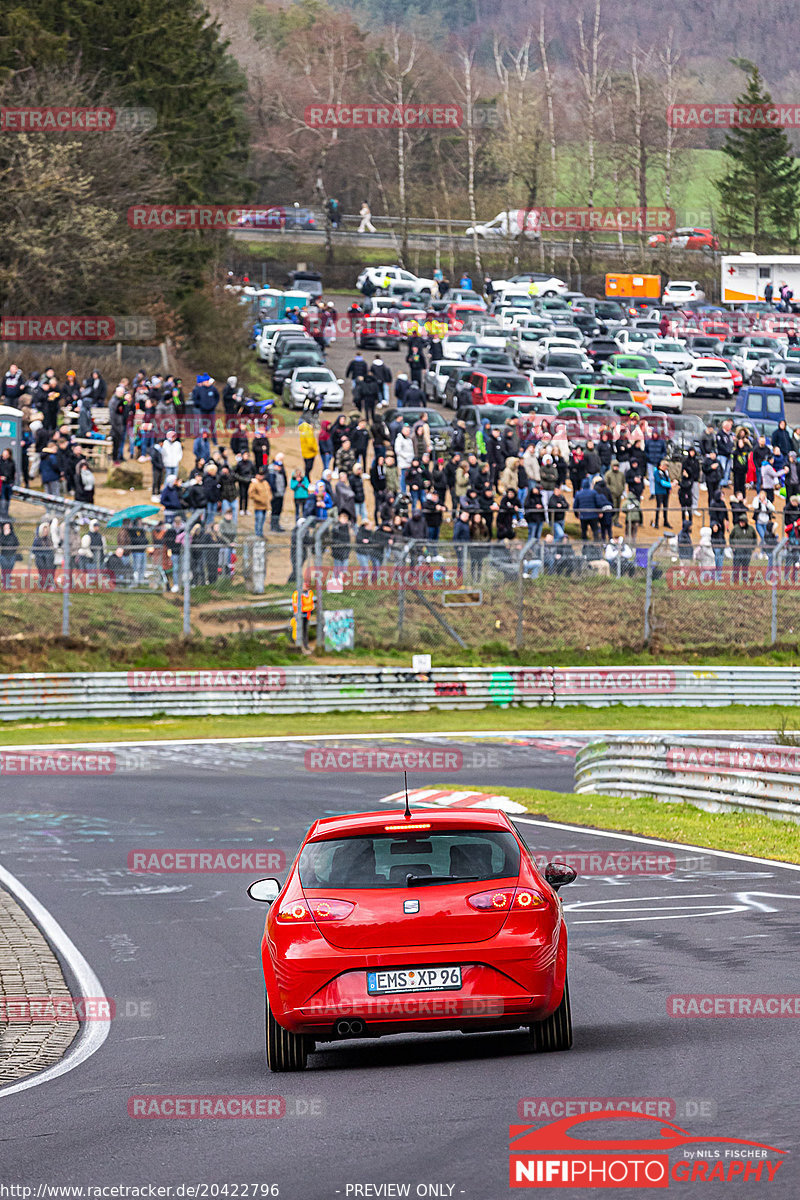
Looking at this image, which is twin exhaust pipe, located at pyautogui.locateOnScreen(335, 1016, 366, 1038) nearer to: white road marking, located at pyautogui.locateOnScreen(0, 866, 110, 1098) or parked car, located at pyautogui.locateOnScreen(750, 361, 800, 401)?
white road marking, located at pyautogui.locateOnScreen(0, 866, 110, 1098)

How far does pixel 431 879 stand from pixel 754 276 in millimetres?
81731

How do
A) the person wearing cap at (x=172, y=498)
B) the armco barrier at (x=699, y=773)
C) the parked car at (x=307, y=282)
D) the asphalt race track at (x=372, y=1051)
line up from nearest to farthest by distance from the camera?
the asphalt race track at (x=372, y=1051)
the armco barrier at (x=699, y=773)
the person wearing cap at (x=172, y=498)
the parked car at (x=307, y=282)

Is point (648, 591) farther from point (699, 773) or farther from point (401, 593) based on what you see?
point (699, 773)

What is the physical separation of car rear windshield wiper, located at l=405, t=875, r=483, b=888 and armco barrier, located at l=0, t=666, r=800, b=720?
2102 cm

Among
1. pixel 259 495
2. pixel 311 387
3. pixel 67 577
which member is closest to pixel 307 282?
pixel 311 387

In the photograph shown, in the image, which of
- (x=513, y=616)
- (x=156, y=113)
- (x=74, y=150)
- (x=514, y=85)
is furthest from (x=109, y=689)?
(x=514, y=85)

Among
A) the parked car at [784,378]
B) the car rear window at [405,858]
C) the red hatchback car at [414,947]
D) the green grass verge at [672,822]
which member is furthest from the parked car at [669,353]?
the red hatchback car at [414,947]

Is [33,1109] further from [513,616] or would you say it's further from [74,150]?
[74,150]

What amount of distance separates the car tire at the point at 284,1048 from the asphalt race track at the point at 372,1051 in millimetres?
137

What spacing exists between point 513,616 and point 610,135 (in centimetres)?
9034

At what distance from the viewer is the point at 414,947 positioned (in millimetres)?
8008

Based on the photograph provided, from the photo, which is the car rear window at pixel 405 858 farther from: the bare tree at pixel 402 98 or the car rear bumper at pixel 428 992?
the bare tree at pixel 402 98

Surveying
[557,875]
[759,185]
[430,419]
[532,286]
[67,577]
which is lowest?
[67,577]

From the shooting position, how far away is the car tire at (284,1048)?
8352 millimetres
